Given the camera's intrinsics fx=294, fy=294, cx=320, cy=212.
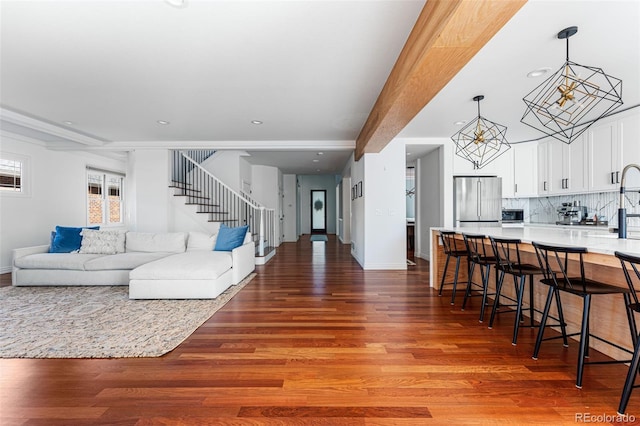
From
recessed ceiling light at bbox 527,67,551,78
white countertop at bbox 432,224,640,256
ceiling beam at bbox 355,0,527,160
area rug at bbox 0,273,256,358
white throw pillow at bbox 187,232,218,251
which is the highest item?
recessed ceiling light at bbox 527,67,551,78

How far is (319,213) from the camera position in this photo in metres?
14.6

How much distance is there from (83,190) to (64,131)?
2.32 meters

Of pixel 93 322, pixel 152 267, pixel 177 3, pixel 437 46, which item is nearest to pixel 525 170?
pixel 437 46

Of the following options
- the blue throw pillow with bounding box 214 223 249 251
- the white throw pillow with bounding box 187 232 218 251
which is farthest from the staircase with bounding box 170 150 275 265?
the blue throw pillow with bounding box 214 223 249 251

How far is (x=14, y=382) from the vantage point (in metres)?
1.96

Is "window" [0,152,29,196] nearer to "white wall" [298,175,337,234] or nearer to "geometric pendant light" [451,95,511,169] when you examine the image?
Result: "geometric pendant light" [451,95,511,169]

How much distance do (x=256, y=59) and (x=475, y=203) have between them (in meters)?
4.81

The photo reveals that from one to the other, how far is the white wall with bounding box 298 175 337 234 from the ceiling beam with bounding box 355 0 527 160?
34.1 feet

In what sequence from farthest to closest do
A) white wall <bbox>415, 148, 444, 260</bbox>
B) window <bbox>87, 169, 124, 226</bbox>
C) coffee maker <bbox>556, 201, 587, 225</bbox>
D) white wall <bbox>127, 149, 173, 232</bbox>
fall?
window <bbox>87, 169, 124, 226</bbox> < white wall <bbox>127, 149, 173, 232</bbox> < white wall <bbox>415, 148, 444, 260</bbox> < coffee maker <bbox>556, 201, 587, 225</bbox>

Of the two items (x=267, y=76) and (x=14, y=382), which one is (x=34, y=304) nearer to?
(x=14, y=382)

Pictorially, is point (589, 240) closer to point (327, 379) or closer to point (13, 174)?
point (327, 379)

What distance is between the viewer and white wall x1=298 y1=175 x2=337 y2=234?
44.7 ft

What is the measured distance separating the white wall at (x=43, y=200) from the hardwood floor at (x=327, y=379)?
15.5 feet

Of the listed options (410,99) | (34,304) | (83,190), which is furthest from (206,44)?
(83,190)
